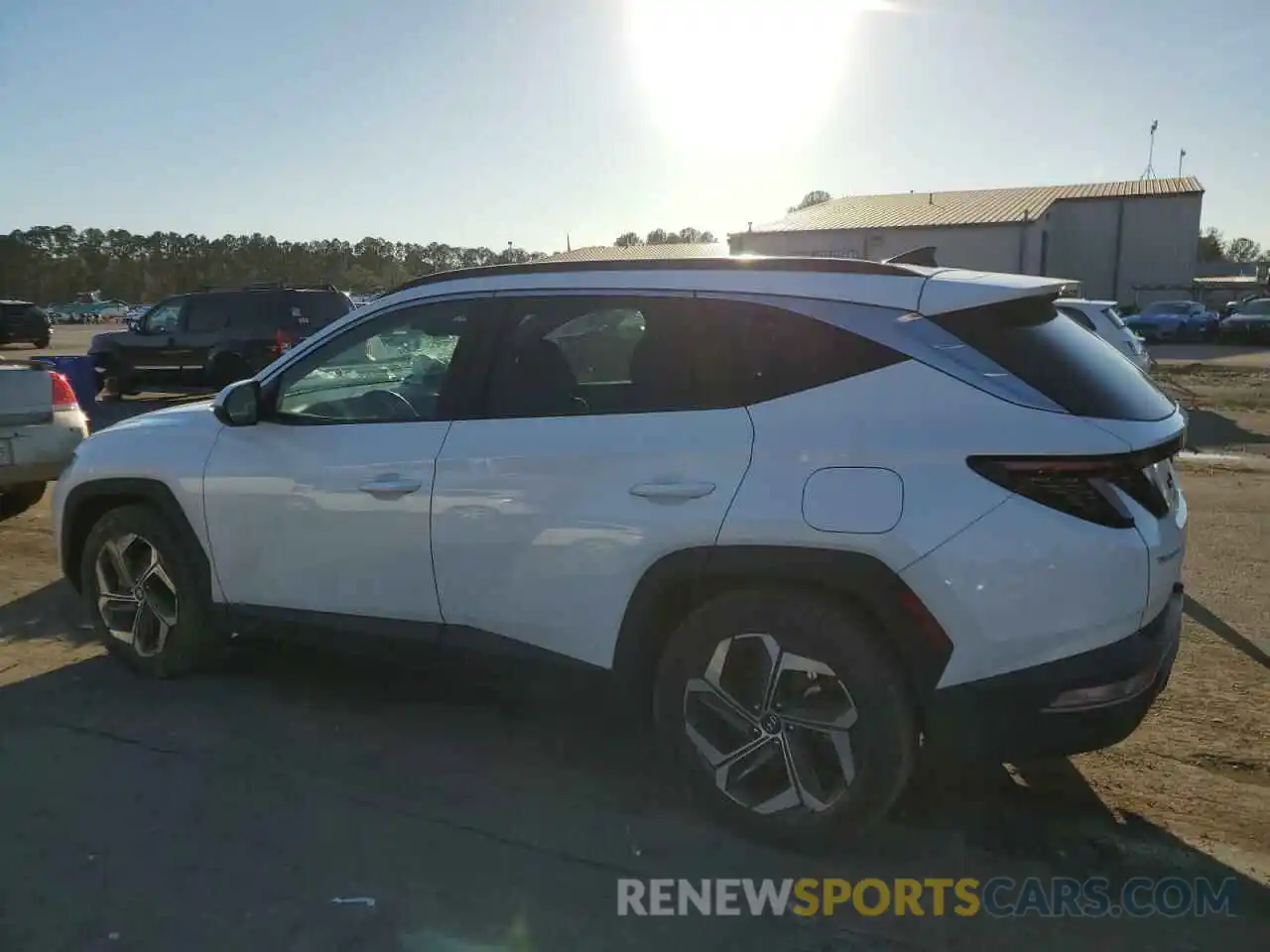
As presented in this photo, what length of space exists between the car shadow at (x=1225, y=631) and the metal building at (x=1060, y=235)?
40.2 metres

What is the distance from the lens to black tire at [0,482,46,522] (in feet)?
26.0

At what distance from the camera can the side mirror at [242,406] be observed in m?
4.14

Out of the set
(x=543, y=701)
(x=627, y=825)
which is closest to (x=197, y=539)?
(x=543, y=701)

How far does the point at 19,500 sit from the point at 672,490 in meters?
7.13

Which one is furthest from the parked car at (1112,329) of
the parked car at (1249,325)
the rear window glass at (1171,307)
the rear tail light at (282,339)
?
the rear window glass at (1171,307)

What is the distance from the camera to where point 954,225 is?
44.0 meters

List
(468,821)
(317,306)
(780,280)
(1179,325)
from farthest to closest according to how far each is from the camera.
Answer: (1179,325) < (317,306) < (468,821) < (780,280)

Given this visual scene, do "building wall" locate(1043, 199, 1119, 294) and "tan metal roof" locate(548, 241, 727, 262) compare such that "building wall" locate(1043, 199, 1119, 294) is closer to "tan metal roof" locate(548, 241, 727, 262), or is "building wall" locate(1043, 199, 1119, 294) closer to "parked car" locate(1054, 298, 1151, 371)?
"tan metal roof" locate(548, 241, 727, 262)

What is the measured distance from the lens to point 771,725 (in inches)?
123

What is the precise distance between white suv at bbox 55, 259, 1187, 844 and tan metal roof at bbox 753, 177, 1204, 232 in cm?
4400

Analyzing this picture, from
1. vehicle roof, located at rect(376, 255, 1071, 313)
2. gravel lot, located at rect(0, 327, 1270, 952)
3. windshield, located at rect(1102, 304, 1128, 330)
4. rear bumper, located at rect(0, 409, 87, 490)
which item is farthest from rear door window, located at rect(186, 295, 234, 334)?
vehicle roof, located at rect(376, 255, 1071, 313)

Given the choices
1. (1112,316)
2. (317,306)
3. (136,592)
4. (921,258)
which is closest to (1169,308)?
(1112,316)

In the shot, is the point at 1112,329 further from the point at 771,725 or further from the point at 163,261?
the point at 163,261

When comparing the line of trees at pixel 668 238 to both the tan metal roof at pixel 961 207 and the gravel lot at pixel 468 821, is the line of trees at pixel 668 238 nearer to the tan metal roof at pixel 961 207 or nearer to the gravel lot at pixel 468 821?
the tan metal roof at pixel 961 207
